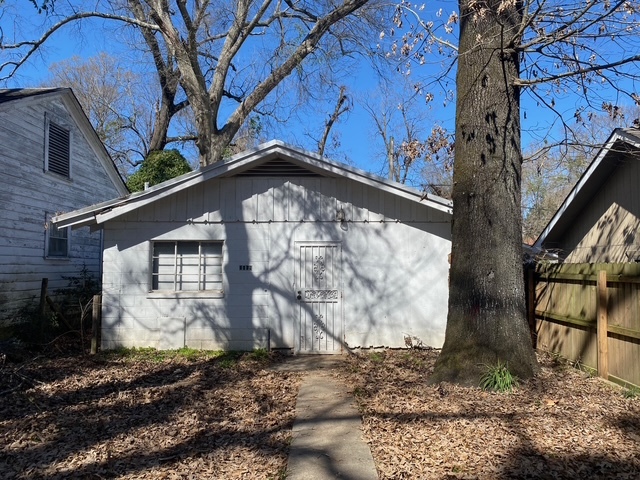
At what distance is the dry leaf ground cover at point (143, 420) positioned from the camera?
4641 millimetres

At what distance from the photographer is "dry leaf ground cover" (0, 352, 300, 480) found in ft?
15.2

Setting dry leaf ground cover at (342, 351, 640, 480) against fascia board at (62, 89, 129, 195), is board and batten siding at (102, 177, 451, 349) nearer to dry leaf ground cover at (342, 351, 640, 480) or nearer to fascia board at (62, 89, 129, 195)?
dry leaf ground cover at (342, 351, 640, 480)

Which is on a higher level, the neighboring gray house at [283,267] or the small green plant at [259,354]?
the neighboring gray house at [283,267]

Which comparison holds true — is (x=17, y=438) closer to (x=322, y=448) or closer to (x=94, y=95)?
(x=322, y=448)

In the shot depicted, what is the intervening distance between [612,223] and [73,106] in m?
14.3

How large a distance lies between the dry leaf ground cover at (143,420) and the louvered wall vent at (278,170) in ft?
12.6

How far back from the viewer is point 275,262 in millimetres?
10445

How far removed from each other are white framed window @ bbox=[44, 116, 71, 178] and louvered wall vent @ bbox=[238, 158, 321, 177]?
651 cm

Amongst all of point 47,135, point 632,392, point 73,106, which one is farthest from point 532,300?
point 73,106

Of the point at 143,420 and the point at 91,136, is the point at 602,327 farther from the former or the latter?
the point at 91,136

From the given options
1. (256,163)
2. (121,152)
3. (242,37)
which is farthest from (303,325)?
(121,152)

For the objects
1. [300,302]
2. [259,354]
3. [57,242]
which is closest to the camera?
[259,354]

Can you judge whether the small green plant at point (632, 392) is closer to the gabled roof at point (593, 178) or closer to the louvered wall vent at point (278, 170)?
the gabled roof at point (593, 178)

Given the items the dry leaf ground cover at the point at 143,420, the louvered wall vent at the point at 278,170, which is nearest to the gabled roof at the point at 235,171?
the louvered wall vent at the point at 278,170
